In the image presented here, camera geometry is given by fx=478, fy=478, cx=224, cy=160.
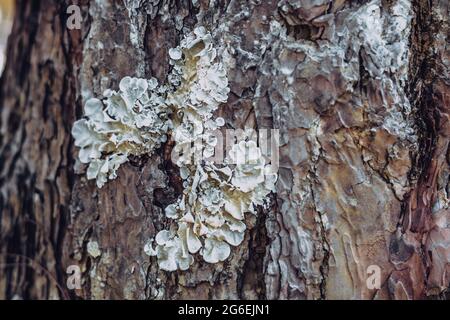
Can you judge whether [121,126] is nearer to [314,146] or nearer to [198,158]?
[198,158]

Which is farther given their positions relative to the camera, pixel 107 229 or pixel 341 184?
pixel 107 229

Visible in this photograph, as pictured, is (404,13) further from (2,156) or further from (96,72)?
(2,156)

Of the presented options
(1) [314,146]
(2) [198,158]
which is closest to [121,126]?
(2) [198,158]
